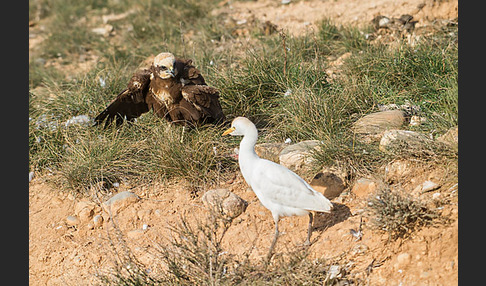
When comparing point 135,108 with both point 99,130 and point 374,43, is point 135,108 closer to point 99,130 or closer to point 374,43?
point 99,130

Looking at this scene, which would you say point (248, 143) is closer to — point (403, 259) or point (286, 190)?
point (286, 190)

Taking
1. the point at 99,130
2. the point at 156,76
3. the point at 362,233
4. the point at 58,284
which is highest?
the point at 156,76

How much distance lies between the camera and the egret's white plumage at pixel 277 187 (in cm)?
375

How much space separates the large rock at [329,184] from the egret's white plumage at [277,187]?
43 cm

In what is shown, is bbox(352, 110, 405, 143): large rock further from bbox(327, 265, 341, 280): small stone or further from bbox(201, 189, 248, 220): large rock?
bbox(327, 265, 341, 280): small stone

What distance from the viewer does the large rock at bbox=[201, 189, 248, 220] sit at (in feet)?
14.4

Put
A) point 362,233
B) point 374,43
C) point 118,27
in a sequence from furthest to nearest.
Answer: point 118,27 → point 374,43 → point 362,233

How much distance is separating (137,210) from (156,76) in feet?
4.17

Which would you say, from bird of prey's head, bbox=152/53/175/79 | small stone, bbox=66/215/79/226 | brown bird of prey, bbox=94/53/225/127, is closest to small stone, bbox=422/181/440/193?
brown bird of prey, bbox=94/53/225/127

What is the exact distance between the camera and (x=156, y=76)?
16.9ft

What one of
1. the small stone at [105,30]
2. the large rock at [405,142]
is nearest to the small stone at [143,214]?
the large rock at [405,142]

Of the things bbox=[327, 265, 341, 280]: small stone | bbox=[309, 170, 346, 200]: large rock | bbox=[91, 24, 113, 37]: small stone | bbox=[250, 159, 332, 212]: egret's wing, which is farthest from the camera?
bbox=[91, 24, 113, 37]: small stone

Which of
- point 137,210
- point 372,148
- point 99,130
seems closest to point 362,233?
point 372,148

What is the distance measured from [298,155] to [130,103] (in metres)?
1.85
